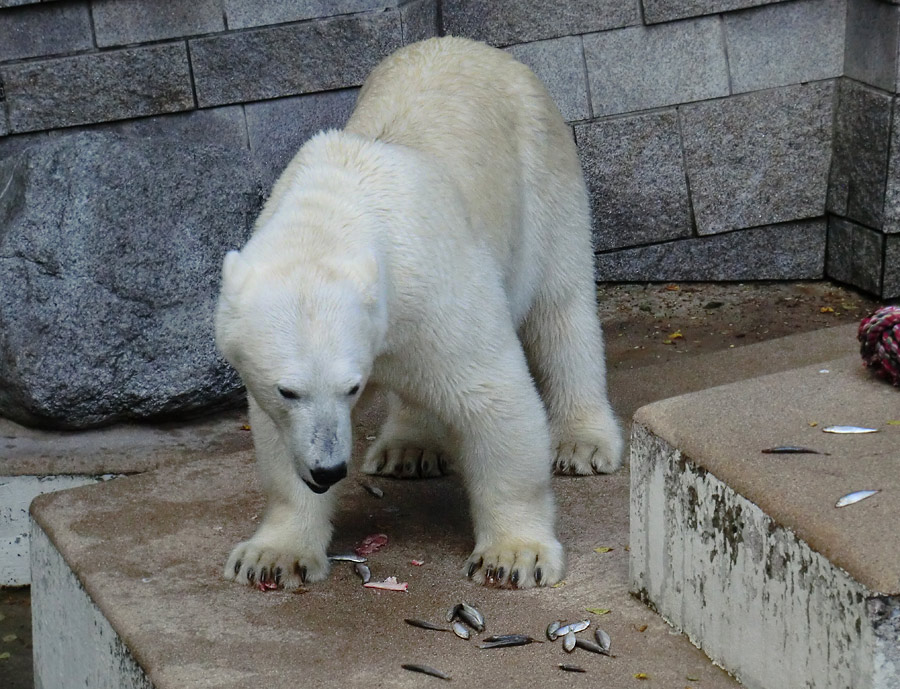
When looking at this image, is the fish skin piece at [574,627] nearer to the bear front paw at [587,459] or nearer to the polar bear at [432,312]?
the polar bear at [432,312]

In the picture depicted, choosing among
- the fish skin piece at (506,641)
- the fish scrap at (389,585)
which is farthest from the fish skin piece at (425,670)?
the fish scrap at (389,585)

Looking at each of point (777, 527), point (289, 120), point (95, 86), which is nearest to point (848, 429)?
point (777, 527)

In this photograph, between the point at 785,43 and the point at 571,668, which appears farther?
the point at 785,43

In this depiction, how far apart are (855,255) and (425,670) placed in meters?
4.00

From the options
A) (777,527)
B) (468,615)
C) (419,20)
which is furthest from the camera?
(419,20)

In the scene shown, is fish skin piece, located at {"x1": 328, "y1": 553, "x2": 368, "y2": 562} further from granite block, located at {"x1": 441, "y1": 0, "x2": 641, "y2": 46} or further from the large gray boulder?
granite block, located at {"x1": 441, "y1": 0, "x2": 641, "y2": 46}

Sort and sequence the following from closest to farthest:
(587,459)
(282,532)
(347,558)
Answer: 1. (282,532)
2. (347,558)
3. (587,459)

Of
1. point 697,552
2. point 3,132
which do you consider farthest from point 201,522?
point 3,132

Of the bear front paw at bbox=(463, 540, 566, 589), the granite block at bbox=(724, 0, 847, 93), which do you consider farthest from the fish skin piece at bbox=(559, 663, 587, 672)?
the granite block at bbox=(724, 0, 847, 93)

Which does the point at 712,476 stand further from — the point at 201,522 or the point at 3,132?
the point at 3,132

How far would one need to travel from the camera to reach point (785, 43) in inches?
239

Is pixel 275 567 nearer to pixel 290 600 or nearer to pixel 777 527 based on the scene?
pixel 290 600

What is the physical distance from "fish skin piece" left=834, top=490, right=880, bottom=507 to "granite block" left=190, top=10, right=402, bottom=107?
3377 millimetres

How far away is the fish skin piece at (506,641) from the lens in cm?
298
